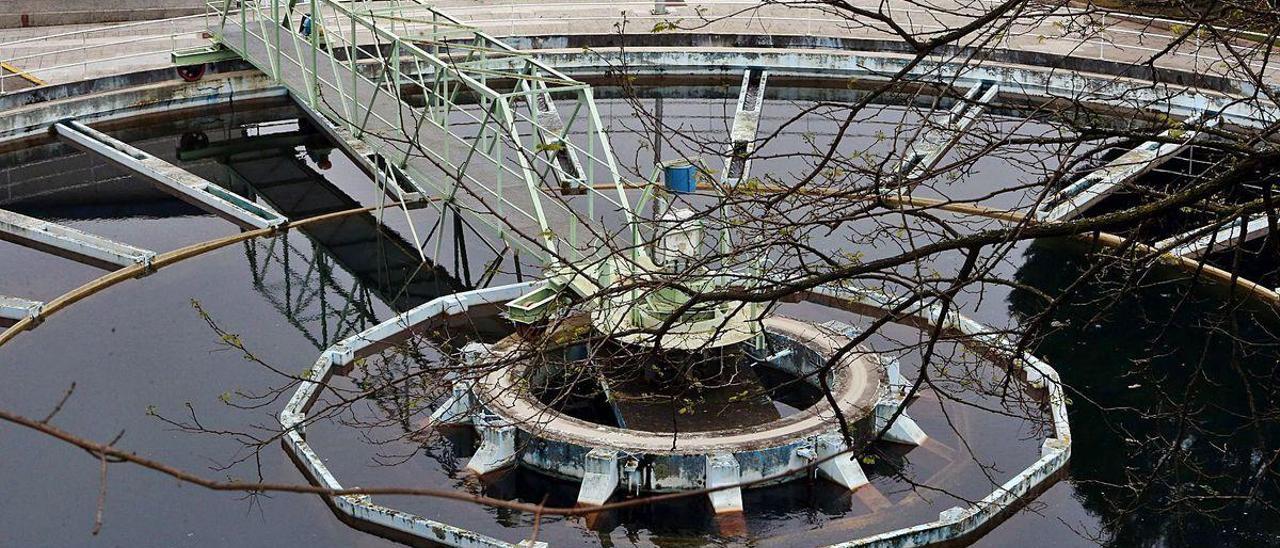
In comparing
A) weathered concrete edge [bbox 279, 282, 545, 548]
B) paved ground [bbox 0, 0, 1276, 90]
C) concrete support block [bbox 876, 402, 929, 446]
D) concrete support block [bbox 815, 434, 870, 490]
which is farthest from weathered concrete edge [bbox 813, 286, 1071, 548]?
paved ground [bbox 0, 0, 1276, 90]

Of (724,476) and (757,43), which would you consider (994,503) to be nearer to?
(724,476)

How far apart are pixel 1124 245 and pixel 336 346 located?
528 inches

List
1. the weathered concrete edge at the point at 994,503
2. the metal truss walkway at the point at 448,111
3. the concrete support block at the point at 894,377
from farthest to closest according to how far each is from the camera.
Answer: the metal truss walkway at the point at 448,111 → the concrete support block at the point at 894,377 → the weathered concrete edge at the point at 994,503

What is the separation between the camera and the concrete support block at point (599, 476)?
1798 cm

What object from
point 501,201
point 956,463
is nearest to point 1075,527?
point 956,463

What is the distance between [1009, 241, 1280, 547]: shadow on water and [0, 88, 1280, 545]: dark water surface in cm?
4

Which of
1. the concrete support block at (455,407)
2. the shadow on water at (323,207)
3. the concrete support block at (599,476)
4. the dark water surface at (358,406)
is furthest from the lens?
the shadow on water at (323,207)

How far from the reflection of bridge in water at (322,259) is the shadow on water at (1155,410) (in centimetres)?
1006

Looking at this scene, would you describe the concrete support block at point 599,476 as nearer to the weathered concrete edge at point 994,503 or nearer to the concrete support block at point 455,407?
the concrete support block at point 455,407

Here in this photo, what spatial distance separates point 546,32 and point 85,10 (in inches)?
517

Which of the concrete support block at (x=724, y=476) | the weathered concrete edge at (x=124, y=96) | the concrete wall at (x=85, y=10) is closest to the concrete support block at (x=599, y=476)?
the concrete support block at (x=724, y=476)

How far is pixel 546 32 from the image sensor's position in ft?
131

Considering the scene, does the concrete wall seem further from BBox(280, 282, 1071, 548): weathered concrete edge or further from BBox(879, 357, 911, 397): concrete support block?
BBox(879, 357, 911, 397): concrete support block

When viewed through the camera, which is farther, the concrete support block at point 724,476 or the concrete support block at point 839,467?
the concrete support block at point 839,467
